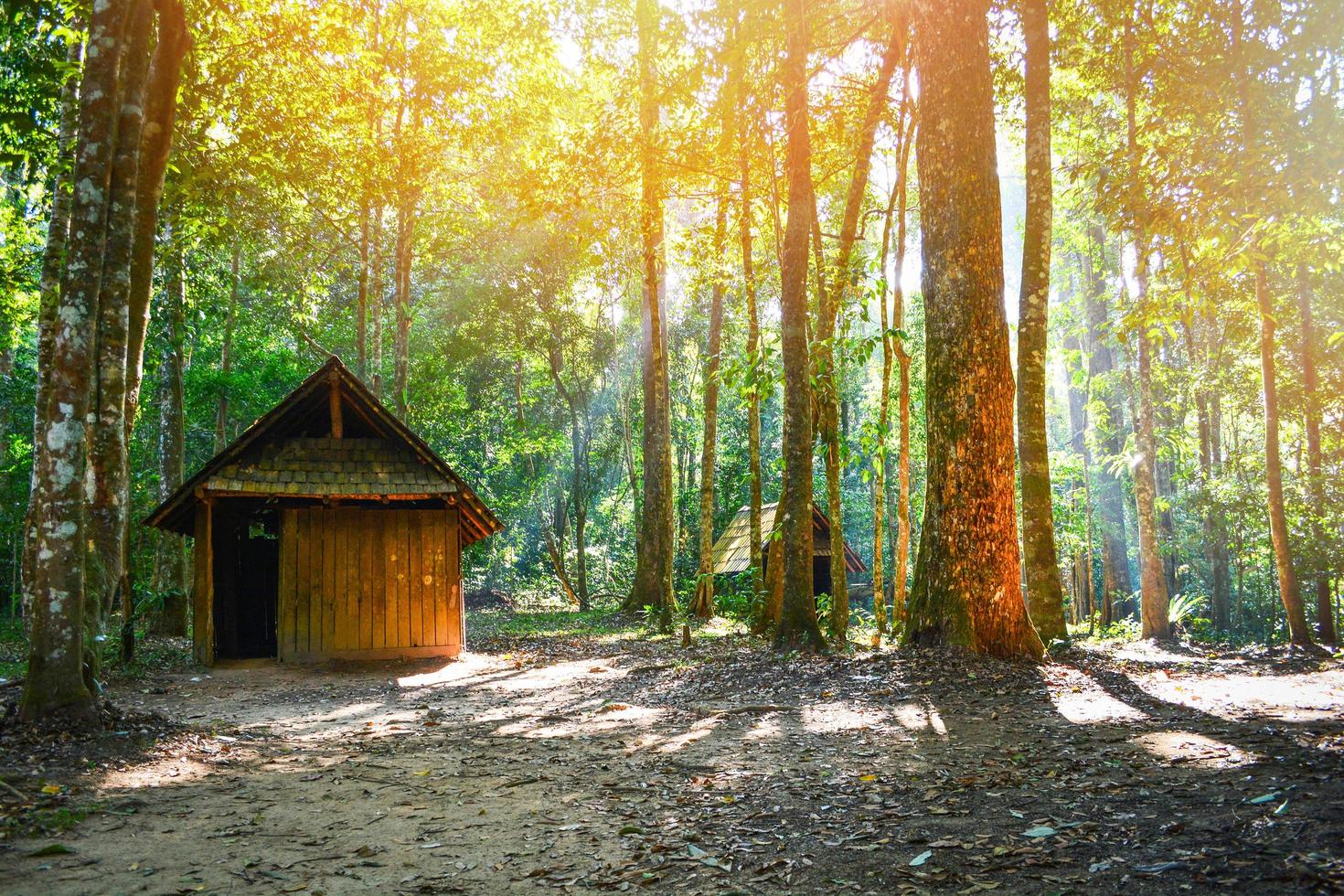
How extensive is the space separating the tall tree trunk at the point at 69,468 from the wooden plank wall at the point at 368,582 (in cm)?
699

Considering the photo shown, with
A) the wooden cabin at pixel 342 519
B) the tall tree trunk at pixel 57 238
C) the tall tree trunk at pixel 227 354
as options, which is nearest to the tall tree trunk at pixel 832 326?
the wooden cabin at pixel 342 519

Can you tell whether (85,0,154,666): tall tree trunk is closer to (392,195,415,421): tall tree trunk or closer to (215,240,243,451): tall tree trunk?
(392,195,415,421): tall tree trunk

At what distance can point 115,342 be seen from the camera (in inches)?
346

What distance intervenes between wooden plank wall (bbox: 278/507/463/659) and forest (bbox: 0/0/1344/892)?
7cm

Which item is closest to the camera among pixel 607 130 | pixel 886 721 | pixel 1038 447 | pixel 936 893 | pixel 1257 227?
pixel 936 893

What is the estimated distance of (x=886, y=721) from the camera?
20.7 ft

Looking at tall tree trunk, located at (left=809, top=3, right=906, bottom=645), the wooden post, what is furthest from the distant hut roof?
the wooden post

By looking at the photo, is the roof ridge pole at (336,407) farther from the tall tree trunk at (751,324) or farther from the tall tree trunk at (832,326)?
the tall tree trunk at (832,326)

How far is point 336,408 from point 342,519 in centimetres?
189

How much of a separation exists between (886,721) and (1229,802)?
9.20ft

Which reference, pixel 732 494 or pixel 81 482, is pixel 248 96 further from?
pixel 732 494

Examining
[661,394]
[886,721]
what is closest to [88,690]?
[886,721]

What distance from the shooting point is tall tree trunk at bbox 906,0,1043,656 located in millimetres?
7414

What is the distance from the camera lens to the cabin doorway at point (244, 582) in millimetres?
15023
